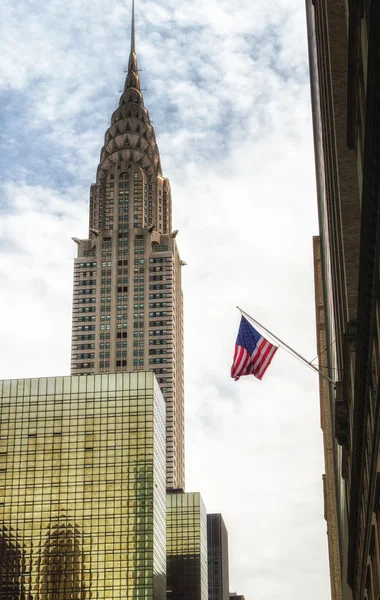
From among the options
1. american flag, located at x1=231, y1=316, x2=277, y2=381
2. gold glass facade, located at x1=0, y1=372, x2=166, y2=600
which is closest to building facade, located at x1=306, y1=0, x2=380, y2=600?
american flag, located at x1=231, y1=316, x2=277, y2=381

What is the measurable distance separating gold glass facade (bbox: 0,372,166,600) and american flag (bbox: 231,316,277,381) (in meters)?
92.7

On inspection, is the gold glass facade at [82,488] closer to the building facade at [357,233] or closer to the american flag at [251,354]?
the building facade at [357,233]

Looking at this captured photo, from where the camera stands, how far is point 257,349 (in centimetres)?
5509

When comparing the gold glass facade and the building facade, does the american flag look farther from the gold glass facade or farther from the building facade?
the gold glass facade

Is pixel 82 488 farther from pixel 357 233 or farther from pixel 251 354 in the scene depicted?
pixel 357 233

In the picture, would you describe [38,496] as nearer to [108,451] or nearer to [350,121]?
[108,451]

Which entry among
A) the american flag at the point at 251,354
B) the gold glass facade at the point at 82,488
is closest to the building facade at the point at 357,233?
the american flag at the point at 251,354

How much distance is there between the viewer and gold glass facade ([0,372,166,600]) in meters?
143

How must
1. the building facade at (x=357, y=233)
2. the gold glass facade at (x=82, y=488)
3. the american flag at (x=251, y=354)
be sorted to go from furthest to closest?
1. the gold glass facade at (x=82, y=488)
2. the american flag at (x=251, y=354)
3. the building facade at (x=357, y=233)

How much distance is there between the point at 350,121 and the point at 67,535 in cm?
11381

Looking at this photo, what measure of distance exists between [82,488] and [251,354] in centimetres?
9852

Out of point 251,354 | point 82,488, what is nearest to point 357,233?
point 251,354

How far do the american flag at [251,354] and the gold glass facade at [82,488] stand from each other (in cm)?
9272

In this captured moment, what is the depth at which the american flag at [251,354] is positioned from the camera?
5481 centimetres
